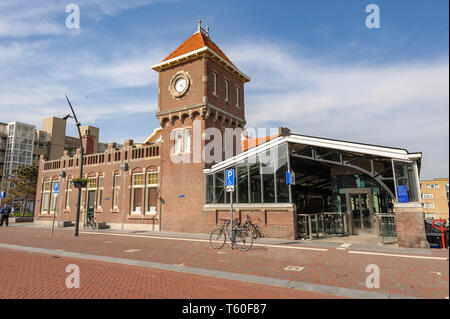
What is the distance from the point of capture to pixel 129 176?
78.3 feet

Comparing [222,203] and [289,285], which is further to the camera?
[222,203]

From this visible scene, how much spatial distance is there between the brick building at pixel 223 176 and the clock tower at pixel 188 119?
0.08m

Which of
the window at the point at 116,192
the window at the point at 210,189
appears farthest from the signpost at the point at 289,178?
the window at the point at 116,192

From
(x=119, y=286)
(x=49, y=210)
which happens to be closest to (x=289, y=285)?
(x=119, y=286)

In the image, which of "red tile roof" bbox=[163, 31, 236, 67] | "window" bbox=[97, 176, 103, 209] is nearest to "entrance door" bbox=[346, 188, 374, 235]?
"red tile roof" bbox=[163, 31, 236, 67]

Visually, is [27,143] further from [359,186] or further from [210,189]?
[359,186]

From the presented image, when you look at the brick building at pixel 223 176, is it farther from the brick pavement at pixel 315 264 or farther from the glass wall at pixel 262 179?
the brick pavement at pixel 315 264

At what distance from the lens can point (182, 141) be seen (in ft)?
67.9

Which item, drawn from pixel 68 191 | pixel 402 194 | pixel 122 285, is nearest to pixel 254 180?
pixel 402 194

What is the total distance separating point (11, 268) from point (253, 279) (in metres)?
7.34

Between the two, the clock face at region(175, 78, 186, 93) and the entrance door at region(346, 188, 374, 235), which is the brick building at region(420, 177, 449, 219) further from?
the clock face at region(175, 78, 186, 93)

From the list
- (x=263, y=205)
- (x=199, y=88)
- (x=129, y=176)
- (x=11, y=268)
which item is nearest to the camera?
(x=11, y=268)

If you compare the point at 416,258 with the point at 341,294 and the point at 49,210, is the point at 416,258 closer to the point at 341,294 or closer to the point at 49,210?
the point at 341,294

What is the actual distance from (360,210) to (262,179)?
6.91 meters
